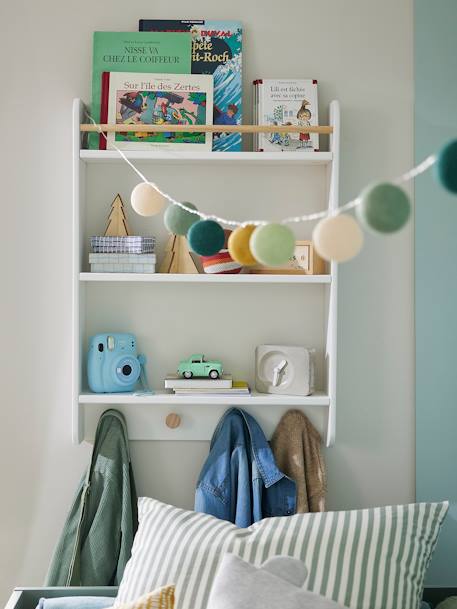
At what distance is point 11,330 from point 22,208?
378 millimetres

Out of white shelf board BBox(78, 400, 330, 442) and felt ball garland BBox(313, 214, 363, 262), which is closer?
felt ball garland BBox(313, 214, 363, 262)

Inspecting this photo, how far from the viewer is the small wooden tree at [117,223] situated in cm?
240

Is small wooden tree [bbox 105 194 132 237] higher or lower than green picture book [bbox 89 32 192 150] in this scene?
lower

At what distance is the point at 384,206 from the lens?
1.10 m

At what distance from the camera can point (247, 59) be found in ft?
8.14

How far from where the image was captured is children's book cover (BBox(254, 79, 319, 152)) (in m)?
2.39

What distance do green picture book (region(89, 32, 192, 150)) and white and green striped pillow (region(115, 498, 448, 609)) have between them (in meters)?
1.35

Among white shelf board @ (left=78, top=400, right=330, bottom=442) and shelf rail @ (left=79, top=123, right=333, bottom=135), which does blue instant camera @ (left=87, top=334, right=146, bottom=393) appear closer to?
white shelf board @ (left=78, top=400, right=330, bottom=442)

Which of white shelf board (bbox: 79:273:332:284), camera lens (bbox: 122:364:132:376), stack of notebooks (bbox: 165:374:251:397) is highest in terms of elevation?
white shelf board (bbox: 79:273:332:284)

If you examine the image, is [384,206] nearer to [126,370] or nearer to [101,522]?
[126,370]

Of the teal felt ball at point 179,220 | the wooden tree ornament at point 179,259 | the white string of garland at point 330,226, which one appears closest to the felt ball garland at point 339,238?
the white string of garland at point 330,226

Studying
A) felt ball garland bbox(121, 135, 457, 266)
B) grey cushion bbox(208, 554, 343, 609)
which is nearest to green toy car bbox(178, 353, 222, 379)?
grey cushion bbox(208, 554, 343, 609)

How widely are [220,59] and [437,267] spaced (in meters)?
0.92

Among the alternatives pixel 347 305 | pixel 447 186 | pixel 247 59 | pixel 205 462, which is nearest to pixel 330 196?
pixel 347 305
